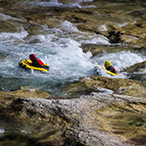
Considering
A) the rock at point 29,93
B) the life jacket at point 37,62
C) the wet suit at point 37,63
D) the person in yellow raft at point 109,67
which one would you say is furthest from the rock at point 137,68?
the rock at point 29,93

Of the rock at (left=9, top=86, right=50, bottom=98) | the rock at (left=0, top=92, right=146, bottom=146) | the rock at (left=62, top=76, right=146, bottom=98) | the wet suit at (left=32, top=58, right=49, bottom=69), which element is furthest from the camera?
the wet suit at (left=32, top=58, right=49, bottom=69)

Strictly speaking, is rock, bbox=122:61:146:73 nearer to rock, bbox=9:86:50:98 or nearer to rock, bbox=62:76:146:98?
rock, bbox=62:76:146:98

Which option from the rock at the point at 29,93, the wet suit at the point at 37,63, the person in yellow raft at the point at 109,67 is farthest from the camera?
the person in yellow raft at the point at 109,67

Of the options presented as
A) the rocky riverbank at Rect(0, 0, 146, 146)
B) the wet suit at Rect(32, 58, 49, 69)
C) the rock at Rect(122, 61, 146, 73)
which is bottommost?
the rock at Rect(122, 61, 146, 73)

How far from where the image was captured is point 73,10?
1656 centimetres

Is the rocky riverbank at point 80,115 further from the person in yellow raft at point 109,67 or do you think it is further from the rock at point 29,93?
the person in yellow raft at point 109,67

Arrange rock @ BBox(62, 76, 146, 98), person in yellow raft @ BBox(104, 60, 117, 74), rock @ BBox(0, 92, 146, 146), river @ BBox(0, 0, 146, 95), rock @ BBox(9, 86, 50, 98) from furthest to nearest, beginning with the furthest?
person in yellow raft @ BBox(104, 60, 117, 74)
river @ BBox(0, 0, 146, 95)
rock @ BBox(62, 76, 146, 98)
rock @ BBox(9, 86, 50, 98)
rock @ BBox(0, 92, 146, 146)

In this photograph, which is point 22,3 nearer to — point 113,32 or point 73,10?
point 73,10

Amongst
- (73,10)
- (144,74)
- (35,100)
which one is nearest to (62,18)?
(73,10)

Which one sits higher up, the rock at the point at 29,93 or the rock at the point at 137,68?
the rock at the point at 29,93

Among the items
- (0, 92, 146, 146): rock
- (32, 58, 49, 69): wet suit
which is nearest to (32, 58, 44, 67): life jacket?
(32, 58, 49, 69): wet suit

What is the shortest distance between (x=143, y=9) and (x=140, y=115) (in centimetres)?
1516

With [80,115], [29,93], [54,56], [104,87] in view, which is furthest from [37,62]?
[80,115]

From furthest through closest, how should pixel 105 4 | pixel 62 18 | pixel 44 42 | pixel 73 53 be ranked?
pixel 105 4 → pixel 62 18 → pixel 44 42 → pixel 73 53
